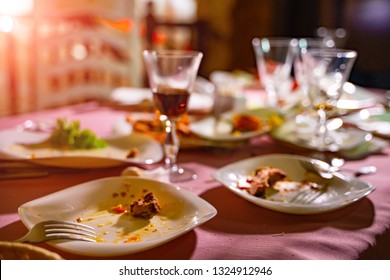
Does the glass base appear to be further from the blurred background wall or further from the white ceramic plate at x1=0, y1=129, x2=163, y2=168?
the blurred background wall

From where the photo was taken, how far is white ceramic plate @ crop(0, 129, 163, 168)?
0.94m

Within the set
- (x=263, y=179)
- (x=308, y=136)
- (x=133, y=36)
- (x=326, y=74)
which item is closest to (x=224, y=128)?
(x=308, y=136)

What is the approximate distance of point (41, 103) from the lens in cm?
206

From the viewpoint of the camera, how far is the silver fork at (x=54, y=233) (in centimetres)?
63

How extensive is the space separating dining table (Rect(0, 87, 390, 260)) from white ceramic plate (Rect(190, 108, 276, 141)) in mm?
92

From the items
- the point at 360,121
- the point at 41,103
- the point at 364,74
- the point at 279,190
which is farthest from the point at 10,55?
the point at 279,190

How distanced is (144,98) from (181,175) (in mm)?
690

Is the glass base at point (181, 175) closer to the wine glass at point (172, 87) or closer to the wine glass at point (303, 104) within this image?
the wine glass at point (172, 87)

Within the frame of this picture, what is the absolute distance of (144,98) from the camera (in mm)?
1605

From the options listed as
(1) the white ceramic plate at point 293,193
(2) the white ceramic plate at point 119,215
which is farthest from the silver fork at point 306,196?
(2) the white ceramic plate at point 119,215

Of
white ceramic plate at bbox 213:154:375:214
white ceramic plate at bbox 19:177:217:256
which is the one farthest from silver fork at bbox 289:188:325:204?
white ceramic plate at bbox 19:177:217:256

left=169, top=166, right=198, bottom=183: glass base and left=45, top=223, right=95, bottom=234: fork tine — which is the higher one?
left=45, top=223, right=95, bottom=234: fork tine
